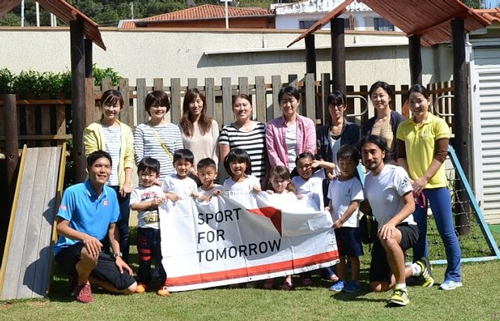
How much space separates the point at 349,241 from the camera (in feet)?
25.3

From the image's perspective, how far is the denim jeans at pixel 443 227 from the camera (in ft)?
24.9

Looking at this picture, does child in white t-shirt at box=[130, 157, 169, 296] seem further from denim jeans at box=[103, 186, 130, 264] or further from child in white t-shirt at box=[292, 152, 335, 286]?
child in white t-shirt at box=[292, 152, 335, 286]

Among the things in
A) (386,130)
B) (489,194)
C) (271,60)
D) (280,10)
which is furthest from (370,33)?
(280,10)

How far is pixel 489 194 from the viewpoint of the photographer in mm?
12500

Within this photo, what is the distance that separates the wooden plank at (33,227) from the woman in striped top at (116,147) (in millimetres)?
782

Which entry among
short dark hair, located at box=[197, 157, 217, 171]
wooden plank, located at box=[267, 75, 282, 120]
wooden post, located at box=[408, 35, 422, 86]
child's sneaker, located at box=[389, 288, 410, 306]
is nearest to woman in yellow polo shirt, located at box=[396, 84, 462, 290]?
child's sneaker, located at box=[389, 288, 410, 306]

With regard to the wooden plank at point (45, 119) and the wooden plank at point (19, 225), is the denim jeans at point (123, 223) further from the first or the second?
the wooden plank at point (45, 119)

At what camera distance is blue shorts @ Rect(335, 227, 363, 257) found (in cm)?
766

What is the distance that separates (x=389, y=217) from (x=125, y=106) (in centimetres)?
435

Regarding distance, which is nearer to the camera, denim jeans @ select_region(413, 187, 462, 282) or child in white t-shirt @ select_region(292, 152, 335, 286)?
denim jeans @ select_region(413, 187, 462, 282)

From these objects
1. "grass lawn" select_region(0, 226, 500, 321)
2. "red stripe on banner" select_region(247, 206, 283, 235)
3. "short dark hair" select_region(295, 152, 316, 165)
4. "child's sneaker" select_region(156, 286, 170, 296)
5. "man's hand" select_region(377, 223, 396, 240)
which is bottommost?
"grass lawn" select_region(0, 226, 500, 321)

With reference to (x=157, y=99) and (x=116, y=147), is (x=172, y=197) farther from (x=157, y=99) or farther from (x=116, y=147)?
(x=157, y=99)

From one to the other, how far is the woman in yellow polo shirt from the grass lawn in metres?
0.39

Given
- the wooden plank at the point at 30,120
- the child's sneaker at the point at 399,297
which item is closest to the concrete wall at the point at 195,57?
the wooden plank at the point at 30,120
